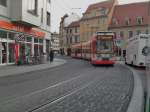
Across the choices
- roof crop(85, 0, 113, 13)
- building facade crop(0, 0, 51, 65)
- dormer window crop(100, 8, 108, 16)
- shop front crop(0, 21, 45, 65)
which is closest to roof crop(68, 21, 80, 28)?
roof crop(85, 0, 113, 13)

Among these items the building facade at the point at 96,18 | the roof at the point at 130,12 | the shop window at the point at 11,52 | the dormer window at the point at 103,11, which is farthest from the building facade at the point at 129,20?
the shop window at the point at 11,52

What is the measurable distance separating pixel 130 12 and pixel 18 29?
6656cm

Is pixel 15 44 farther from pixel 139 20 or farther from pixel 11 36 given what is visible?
pixel 139 20

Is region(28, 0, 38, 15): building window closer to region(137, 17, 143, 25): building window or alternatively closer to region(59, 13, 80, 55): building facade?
region(137, 17, 143, 25): building window

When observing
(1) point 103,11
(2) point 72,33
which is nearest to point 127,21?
(1) point 103,11

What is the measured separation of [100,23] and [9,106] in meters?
98.3

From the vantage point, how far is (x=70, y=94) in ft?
42.0

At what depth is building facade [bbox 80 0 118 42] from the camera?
10459 centimetres

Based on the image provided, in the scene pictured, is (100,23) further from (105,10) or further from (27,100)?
(27,100)

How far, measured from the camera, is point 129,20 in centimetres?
9675

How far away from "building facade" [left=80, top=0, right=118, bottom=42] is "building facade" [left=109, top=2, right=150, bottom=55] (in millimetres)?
2745

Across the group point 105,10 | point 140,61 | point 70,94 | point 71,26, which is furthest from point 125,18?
point 70,94

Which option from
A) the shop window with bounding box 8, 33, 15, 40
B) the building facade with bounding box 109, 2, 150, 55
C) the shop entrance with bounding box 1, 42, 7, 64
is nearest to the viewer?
the shop entrance with bounding box 1, 42, 7, 64

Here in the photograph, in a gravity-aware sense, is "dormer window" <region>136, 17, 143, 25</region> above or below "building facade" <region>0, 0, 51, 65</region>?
above
